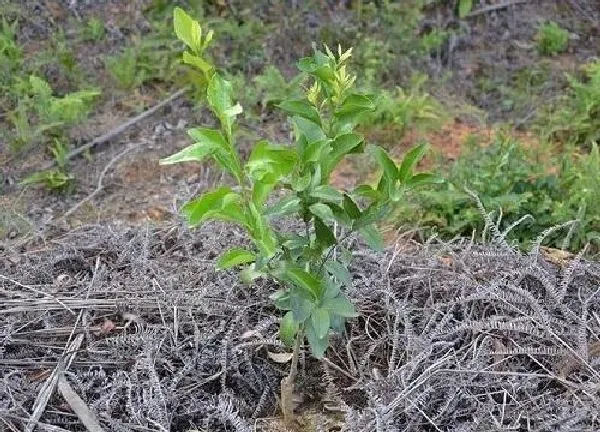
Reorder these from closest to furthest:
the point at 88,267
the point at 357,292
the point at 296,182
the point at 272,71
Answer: the point at 296,182, the point at 357,292, the point at 88,267, the point at 272,71

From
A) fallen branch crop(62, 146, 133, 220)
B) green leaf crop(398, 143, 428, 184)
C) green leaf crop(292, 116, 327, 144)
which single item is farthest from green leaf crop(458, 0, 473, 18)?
green leaf crop(292, 116, 327, 144)

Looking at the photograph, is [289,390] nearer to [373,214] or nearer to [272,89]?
[373,214]

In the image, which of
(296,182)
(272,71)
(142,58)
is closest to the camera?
(296,182)

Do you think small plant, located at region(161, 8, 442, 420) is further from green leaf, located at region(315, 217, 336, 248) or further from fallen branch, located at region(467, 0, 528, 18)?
fallen branch, located at region(467, 0, 528, 18)

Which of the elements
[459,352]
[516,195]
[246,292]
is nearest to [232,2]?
[516,195]

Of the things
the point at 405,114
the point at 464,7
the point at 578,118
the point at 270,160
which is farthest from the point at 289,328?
the point at 464,7

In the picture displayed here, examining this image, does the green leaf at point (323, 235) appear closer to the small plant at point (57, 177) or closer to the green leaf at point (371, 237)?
the green leaf at point (371, 237)

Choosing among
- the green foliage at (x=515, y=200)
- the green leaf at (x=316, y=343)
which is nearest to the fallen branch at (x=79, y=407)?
the green leaf at (x=316, y=343)

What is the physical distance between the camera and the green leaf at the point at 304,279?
175cm

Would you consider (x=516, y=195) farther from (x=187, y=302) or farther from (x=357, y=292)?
(x=187, y=302)

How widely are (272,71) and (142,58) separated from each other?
85cm

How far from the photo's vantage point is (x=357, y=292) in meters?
2.36

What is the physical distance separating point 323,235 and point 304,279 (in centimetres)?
16

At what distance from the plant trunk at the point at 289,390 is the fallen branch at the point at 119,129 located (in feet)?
7.84
